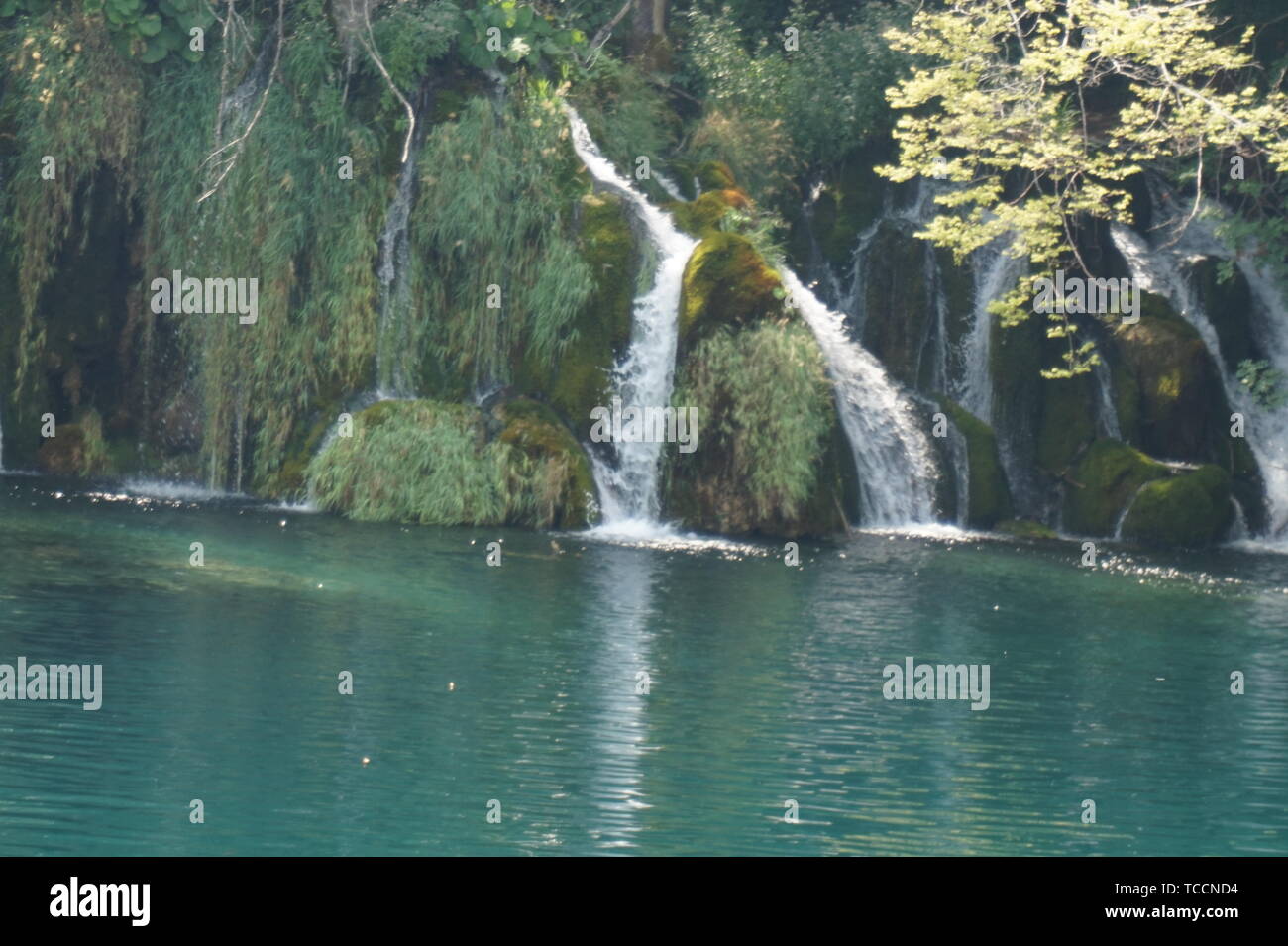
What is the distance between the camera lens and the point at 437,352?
2244cm

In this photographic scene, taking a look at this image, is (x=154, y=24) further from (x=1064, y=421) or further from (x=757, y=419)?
(x=1064, y=421)

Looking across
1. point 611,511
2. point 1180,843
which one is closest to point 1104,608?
point 611,511

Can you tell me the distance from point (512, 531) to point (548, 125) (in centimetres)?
593

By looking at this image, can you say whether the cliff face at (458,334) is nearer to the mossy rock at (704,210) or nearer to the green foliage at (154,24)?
the mossy rock at (704,210)

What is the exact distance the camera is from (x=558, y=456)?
20703mm

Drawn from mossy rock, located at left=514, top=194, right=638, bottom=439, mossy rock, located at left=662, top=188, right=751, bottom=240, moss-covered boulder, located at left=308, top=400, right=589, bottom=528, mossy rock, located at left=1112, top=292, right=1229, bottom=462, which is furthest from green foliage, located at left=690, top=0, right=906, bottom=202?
moss-covered boulder, located at left=308, top=400, right=589, bottom=528

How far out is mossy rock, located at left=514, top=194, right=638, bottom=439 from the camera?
70.4 feet

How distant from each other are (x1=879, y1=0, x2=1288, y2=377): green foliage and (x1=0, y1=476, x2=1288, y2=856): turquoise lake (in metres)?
4.52

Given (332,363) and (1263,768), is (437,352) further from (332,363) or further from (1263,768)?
(1263,768)

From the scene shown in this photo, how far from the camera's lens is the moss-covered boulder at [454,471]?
2064cm

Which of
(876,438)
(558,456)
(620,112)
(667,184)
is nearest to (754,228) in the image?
(667,184)

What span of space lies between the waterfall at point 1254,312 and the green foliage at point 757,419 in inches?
248

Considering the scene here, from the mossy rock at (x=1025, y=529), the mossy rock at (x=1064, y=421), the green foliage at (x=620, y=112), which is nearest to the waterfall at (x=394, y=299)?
the green foliage at (x=620, y=112)

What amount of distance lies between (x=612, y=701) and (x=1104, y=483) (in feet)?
41.5
